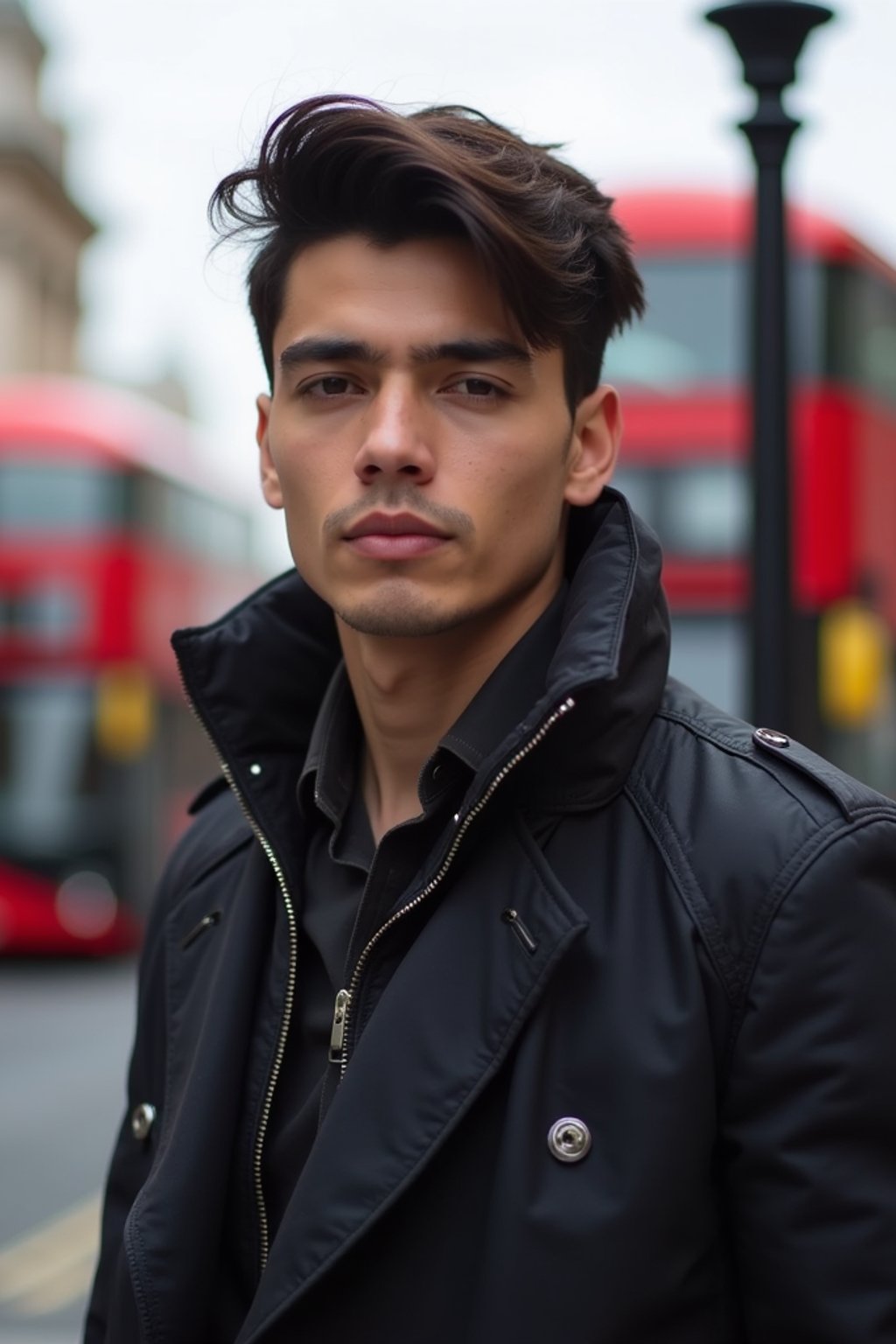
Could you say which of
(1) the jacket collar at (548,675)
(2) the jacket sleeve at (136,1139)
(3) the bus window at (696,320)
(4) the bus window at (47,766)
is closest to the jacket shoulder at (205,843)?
(2) the jacket sleeve at (136,1139)

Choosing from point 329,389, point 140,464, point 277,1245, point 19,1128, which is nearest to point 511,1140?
point 277,1245

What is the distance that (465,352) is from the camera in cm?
198

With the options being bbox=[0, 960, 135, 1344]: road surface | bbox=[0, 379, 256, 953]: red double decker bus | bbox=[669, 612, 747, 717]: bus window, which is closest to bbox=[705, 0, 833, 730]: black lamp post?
bbox=[0, 960, 135, 1344]: road surface

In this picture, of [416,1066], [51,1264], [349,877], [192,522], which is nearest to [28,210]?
[192,522]

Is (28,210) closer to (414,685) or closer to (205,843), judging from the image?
(205,843)

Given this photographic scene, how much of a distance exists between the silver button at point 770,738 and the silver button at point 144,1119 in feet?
2.63

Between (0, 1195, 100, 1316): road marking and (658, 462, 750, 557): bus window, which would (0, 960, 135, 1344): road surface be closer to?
(0, 1195, 100, 1316): road marking

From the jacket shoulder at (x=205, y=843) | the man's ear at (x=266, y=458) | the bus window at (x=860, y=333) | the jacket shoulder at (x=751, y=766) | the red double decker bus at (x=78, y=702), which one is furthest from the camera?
the red double decker bus at (x=78, y=702)

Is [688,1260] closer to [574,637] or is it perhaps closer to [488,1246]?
[488,1246]

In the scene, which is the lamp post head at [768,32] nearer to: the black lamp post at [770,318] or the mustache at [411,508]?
the black lamp post at [770,318]

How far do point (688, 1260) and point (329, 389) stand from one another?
2.83ft

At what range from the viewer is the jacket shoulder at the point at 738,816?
1795 mm

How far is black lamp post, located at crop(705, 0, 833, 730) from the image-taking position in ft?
11.8

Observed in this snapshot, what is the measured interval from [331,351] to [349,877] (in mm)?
531
